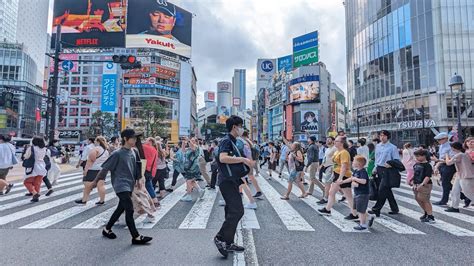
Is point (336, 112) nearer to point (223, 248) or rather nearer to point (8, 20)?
point (223, 248)

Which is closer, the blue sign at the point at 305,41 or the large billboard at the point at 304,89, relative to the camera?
the blue sign at the point at 305,41

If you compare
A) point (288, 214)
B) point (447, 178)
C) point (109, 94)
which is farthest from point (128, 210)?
point (109, 94)

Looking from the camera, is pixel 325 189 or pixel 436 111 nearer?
pixel 325 189

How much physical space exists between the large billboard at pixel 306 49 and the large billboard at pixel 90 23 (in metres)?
35.8

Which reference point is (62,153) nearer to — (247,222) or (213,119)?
(247,222)

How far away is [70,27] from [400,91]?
59.7 metres

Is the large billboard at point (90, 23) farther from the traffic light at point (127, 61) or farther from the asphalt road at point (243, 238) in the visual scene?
the asphalt road at point (243, 238)

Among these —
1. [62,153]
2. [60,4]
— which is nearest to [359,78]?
[62,153]

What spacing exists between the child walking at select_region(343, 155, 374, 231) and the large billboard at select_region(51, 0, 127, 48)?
60.1 meters

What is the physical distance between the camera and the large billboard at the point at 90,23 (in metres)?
57.0

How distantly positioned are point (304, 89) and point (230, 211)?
64831mm

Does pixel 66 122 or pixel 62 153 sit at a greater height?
pixel 66 122

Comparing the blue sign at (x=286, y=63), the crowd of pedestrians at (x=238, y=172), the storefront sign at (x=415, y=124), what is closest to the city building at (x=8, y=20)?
the blue sign at (x=286, y=63)

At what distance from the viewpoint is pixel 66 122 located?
75250 millimetres
